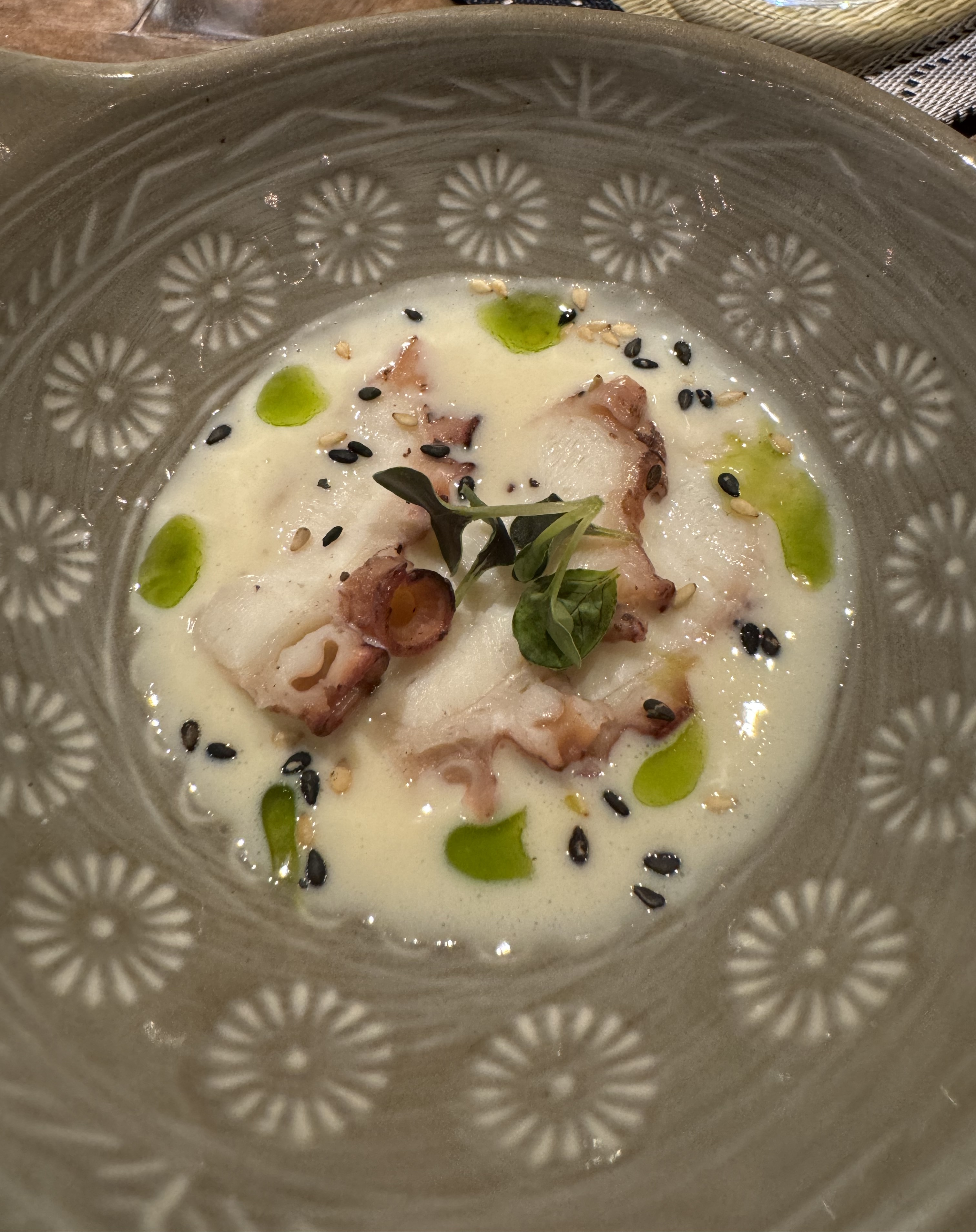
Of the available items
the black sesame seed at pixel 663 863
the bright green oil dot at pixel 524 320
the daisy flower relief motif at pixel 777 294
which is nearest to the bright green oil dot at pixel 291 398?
the bright green oil dot at pixel 524 320

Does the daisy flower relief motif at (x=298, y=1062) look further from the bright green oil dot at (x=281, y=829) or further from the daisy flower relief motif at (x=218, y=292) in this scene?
the daisy flower relief motif at (x=218, y=292)

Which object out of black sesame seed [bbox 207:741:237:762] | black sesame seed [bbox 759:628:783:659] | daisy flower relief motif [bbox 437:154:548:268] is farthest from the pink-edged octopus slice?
black sesame seed [bbox 759:628:783:659]

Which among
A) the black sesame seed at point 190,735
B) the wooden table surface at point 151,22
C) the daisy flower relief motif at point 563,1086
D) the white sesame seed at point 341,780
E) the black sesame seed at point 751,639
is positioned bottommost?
the daisy flower relief motif at point 563,1086

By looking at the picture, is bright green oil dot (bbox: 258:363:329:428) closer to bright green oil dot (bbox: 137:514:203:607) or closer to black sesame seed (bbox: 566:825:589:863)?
bright green oil dot (bbox: 137:514:203:607)

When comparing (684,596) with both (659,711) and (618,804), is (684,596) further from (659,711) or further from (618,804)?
(618,804)

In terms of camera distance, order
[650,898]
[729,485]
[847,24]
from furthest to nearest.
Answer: [847,24]
[729,485]
[650,898]

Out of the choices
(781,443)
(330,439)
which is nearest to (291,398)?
(330,439)

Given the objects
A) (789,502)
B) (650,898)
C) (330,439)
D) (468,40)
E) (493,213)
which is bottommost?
(650,898)
